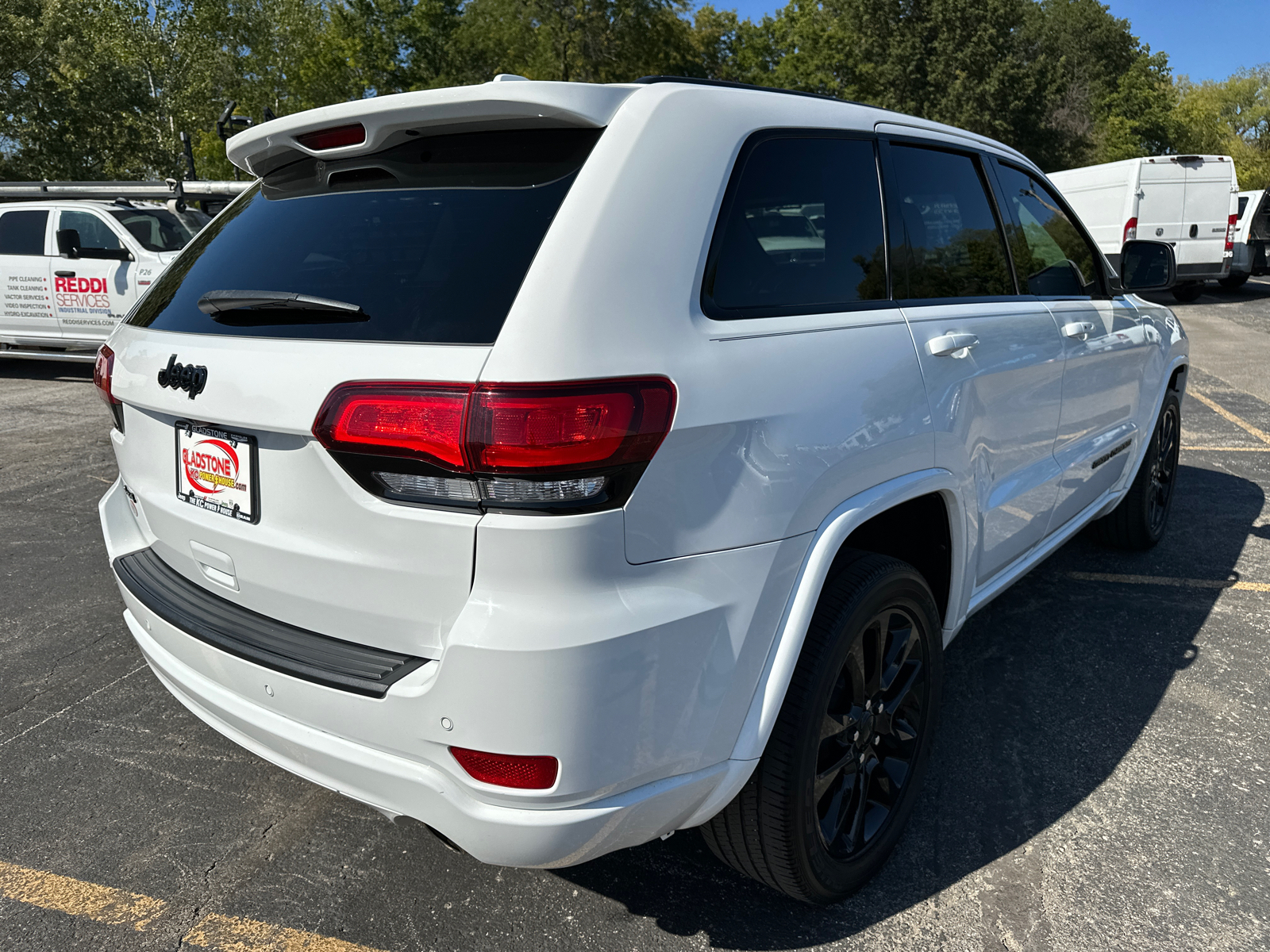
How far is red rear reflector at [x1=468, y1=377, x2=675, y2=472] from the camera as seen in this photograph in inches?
62.9

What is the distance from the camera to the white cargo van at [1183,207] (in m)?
17.0

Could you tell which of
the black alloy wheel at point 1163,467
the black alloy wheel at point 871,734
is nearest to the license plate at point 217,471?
the black alloy wheel at point 871,734

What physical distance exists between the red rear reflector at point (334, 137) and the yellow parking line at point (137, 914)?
182 cm

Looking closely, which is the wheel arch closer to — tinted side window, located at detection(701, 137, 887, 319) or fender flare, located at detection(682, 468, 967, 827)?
fender flare, located at detection(682, 468, 967, 827)

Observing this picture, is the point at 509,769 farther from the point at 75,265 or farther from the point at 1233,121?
the point at 1233,121

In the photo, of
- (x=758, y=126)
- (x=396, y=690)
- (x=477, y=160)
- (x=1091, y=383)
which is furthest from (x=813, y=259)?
(x=1091, y=383)

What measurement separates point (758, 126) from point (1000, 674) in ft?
7.56

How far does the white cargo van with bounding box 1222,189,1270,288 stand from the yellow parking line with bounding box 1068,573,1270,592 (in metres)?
18.3

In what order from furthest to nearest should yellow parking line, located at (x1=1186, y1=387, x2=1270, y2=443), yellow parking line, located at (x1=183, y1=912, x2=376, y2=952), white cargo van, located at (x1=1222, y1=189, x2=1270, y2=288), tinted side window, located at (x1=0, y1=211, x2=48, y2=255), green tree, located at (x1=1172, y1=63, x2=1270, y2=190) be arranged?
green tree, located at (x1=1172, y1=63, x2=1270, y2=190), white cargo van, located at (x1=1222, y1=189, x2=1270, y2=288), tinted side window, located at (x1=0, y1=211, x2=48, y2=255), yellow parking line, located at (x1=1186, y1=387, x2=1270, y2=443), yellow parking line, located at (x1=183, y1=912, x2=376, y2=952)

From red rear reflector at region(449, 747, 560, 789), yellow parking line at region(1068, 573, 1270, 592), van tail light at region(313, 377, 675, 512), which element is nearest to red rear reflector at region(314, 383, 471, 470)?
van tail light at region(313, 377, 675, 512)

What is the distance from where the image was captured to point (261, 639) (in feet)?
6.52

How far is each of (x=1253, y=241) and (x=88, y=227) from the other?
21255mm

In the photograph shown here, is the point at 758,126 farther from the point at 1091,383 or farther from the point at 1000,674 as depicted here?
the point at 1000,674

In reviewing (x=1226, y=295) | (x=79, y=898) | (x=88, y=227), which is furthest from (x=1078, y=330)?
(x=1226, y=295)
